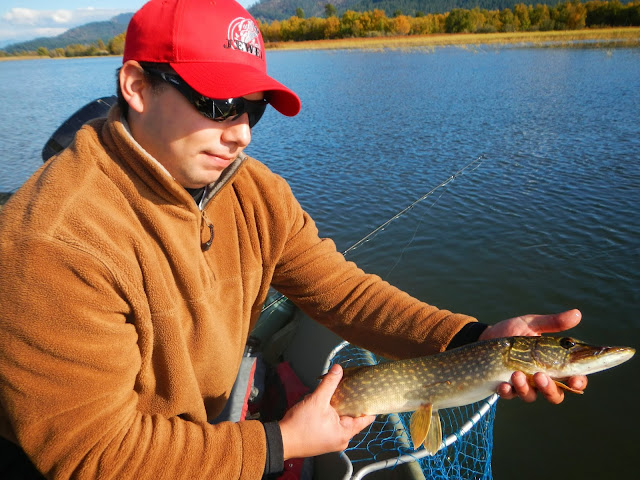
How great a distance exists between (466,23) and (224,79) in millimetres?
79208

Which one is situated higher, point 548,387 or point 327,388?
point 327,388

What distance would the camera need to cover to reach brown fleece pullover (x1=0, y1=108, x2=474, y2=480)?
1.18 metres

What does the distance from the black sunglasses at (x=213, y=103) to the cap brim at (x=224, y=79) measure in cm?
3

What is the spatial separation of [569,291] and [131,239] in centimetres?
629

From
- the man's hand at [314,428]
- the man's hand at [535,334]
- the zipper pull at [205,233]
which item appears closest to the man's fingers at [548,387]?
the man's hand at [535,334]

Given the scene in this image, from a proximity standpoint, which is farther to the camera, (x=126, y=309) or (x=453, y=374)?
(x=453, y=374)

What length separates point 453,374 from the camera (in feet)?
7.30

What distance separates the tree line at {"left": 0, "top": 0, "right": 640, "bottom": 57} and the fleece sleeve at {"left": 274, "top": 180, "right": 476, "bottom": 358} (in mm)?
66430

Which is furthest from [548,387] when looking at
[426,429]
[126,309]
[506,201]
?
[506,201]

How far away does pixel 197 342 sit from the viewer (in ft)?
5.57

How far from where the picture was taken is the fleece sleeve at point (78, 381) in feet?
3.81

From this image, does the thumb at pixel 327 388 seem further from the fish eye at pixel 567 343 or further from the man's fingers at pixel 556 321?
the fish eye at pixel 567 343

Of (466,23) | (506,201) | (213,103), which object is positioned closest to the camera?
(213,103)

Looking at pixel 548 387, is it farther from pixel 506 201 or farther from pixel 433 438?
pixel 506 201
